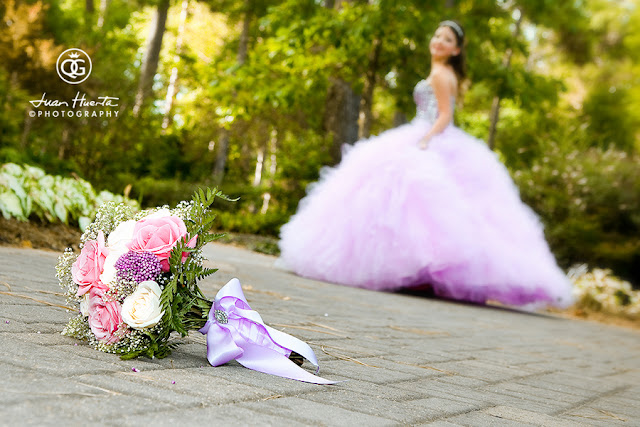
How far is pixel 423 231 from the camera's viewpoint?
654 centimetres

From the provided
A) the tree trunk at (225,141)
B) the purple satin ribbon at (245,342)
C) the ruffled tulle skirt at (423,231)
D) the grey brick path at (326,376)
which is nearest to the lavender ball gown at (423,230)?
the ruffled tulle skirt at (423,231)

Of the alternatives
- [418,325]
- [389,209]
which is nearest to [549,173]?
[389,209]

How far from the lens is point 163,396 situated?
1636 mm

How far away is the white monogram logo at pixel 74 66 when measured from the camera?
9.77 m

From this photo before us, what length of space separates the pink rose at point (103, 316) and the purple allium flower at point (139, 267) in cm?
9

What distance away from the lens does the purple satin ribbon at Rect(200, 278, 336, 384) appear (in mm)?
2150

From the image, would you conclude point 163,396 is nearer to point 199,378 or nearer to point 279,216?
point 199,378

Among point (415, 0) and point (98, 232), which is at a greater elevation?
point (415, 0)

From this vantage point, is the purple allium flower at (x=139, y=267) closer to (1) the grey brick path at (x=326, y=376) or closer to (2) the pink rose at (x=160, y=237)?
(2) the pink rose at (x=160, y=237)

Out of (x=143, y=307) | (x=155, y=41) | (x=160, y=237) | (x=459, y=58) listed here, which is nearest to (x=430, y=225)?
(x=459, y=58)

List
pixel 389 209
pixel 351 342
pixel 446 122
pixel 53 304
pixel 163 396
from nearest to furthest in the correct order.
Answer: pixel 163 396 < pixel 53 304 < pixel 351 342 < pixel 389 209 < pixel 446 122

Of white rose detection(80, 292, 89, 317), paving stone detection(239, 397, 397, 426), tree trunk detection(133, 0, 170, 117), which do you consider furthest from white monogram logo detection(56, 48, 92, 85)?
paving stone detection(239, 397, 397, 426)

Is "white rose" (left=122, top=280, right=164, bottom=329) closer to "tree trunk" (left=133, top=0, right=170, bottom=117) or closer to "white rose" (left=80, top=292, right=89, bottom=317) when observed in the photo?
"white rose" (left=80, top=292, right=89, bottom=317)

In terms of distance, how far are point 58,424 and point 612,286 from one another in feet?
35.1
